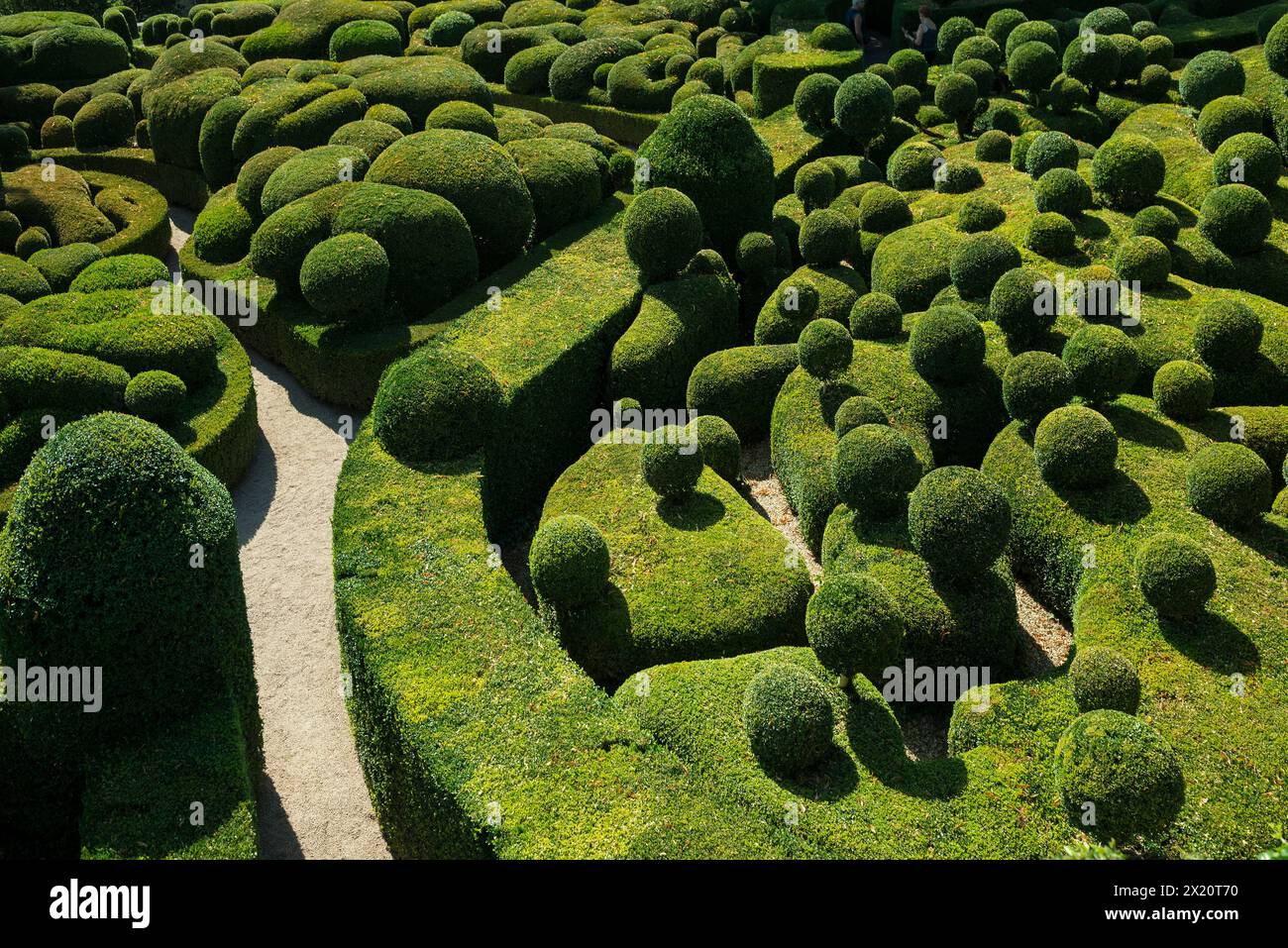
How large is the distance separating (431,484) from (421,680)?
4.27 metres

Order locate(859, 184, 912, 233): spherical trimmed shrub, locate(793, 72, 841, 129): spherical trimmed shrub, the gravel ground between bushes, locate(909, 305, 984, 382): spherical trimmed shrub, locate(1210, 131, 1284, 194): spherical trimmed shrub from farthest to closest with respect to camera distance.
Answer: locate(793, 72, 841, 129): spherical trimmed shrub < locate(859, 184, 912, 233): spherical trimmed shrub < locate(1210, 131, 1284, 194): spherical trimmed shrub < locate(909, 305, 984, 382): spherical trimmed shrub < the gravel ground between bushes

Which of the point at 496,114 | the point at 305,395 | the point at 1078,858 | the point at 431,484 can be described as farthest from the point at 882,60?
the point at 1078,858

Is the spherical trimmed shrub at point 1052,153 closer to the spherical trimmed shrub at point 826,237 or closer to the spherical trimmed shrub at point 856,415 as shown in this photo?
the spherical trimmed shrub at point 826,237

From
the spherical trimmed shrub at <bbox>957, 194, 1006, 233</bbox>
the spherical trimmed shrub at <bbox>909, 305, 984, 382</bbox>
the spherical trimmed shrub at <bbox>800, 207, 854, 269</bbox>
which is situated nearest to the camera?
the spherical trimmed shrub at <bbox>909, 305, 984, 382</bbox>

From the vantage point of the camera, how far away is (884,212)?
2353cm

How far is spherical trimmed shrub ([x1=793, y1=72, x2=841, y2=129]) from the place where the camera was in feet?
93.8

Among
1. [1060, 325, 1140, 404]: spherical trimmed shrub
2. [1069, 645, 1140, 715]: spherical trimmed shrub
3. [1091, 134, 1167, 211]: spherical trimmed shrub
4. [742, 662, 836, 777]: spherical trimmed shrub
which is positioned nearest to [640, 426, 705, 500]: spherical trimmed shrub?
[742, 662, 836, 777]: spherical trimmed shrub

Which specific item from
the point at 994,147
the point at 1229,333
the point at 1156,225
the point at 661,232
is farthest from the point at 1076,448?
the point at 994,147

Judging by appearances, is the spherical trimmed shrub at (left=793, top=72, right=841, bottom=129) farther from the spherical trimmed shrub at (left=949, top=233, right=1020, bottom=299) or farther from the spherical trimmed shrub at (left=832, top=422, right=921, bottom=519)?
the spherical trimmed shrub at (left=832, top=422, right=921, bottom=519)

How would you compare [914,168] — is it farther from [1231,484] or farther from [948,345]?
[1231,484]

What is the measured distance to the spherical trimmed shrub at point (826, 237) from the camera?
2239cm

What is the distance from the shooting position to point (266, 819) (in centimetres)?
1365

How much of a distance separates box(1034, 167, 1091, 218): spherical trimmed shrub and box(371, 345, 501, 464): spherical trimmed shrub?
39.5 ft
